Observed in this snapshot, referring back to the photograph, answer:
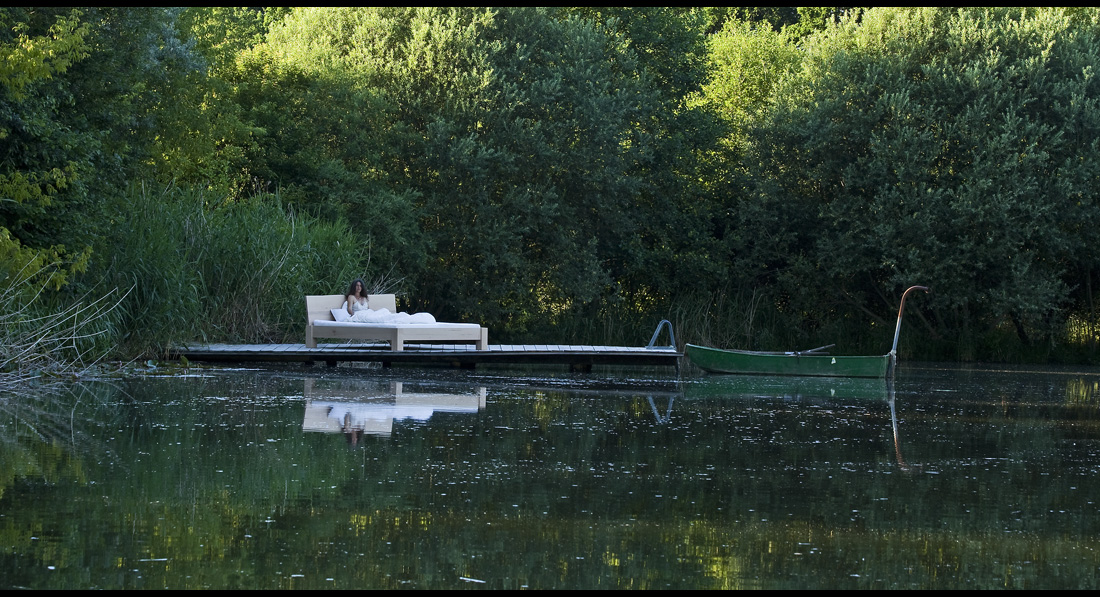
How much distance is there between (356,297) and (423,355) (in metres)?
1.39

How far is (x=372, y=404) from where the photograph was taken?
34.8ft

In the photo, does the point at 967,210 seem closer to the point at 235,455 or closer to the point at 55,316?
the point at 55,316

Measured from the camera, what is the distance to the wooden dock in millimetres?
15336

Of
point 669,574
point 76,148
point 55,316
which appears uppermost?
point 76,148

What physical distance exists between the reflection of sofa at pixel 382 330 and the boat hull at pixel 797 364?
2.84 metres

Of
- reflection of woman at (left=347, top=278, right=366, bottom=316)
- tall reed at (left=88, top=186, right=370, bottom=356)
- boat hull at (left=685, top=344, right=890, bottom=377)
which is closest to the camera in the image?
tall reed at (left=88, top=186, right=370, bottom=356)

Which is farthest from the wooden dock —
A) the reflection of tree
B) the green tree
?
the green tree

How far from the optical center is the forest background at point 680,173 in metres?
23.3

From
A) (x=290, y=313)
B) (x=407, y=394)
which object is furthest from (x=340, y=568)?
(x=290, y=313)

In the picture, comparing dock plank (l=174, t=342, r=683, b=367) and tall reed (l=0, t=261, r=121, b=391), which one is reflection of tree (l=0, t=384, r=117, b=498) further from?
dock plank (l=174, t=342, r=683, b=367)

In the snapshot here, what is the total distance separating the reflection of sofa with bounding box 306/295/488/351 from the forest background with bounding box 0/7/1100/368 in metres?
4.28

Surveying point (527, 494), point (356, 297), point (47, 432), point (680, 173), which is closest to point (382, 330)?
point (356, 297)

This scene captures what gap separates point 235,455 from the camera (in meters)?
7.51

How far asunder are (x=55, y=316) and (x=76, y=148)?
96.2 inches
